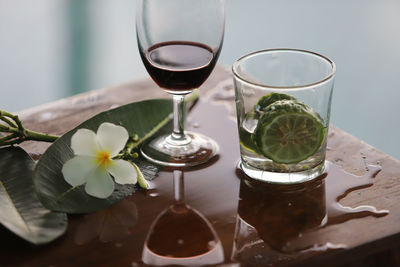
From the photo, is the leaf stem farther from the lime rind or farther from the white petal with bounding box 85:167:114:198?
the lime rind

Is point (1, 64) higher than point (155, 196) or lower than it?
lower

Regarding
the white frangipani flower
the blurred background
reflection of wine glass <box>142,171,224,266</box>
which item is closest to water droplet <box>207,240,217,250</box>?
reflection of wine glass <box>142,171,224,266</box>

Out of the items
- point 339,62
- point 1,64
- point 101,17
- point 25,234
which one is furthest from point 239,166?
point 101,17

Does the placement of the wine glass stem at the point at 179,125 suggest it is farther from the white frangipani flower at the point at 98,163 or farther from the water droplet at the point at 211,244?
the water droplet at the point at 211,244

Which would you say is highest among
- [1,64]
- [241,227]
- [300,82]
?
[300,82]

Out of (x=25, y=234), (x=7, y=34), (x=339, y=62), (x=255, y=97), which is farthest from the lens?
(x=7, y=34)

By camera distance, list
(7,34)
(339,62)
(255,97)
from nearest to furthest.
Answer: (255,97) → (339,62) → (7,34)

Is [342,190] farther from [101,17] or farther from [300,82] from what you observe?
[101,17]

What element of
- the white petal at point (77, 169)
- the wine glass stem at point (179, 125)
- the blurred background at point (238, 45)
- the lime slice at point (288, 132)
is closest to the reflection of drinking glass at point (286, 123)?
the lime slice at point (288, 132)
